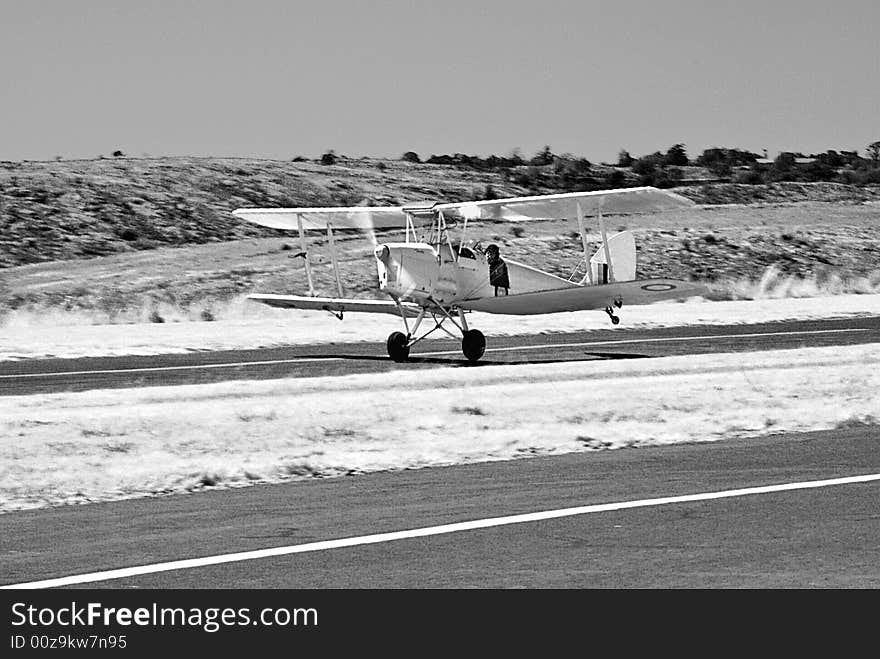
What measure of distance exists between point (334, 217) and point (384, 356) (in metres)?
4.03

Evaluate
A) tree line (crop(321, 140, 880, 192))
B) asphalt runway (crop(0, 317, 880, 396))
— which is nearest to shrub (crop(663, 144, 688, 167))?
tree line (crop(321, 140, 880, 192))

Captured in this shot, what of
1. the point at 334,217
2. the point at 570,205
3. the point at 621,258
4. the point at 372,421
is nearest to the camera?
the point at 372,421

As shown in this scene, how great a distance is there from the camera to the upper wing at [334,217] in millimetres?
30797

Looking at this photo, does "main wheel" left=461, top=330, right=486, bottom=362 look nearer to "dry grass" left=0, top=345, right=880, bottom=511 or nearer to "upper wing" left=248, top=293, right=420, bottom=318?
"upper wing" left=248, top=293, right=420, bottom=318

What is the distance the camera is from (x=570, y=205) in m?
29.7

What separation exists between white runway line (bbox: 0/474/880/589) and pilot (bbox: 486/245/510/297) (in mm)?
17757

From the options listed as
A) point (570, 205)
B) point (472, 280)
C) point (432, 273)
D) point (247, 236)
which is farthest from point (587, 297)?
point (247, 236)

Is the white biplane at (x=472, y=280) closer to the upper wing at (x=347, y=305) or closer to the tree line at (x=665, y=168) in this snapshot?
the upper wing at (x=347, y=305)

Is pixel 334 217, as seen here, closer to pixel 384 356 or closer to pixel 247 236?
pixel 384 356

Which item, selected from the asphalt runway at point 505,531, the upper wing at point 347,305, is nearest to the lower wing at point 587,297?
the upper wing at point 347,305

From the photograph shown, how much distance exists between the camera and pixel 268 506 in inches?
455

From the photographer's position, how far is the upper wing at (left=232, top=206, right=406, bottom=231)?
30.8m

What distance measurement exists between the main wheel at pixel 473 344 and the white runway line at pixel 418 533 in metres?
15.3
